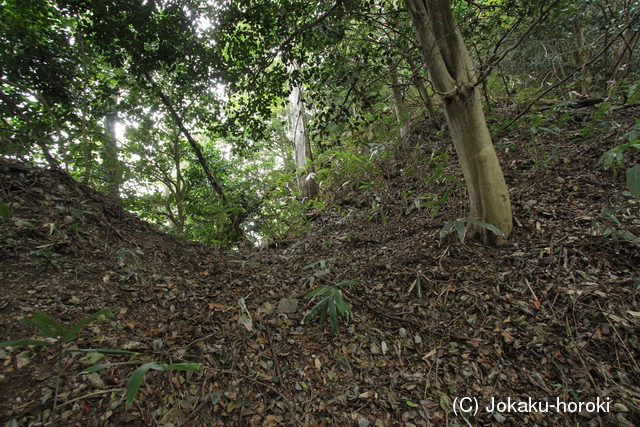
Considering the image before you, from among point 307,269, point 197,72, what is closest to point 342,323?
point 307,269

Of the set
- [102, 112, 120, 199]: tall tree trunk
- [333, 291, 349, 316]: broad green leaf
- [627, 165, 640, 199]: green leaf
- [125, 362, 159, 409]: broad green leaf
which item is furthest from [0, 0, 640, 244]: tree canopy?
[125, 362, 159, 409]: broad green leaf

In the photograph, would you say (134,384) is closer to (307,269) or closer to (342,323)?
(342,323)

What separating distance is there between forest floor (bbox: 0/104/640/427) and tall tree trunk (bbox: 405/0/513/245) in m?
0.37

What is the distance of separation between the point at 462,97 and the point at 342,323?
204 centimetres

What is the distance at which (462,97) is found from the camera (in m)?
2.39

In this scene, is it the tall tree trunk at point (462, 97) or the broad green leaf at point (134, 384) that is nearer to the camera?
the broad green leaf at point (134, 384)

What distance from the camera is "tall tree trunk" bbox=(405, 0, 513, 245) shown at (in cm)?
239

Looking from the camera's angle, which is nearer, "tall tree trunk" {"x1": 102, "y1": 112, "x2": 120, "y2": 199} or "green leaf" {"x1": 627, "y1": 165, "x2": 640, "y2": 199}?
"green leaf" {"x1": 627, "y1": 165, "x2": 640, "y2": 199}

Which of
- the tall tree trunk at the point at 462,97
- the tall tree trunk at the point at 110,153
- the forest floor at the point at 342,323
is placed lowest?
the forest floor at the point at 342,323

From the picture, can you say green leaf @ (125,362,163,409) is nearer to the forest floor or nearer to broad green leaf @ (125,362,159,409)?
broad green leaf @ (125,362,159,409)

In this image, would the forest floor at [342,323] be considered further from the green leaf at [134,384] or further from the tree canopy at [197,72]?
the tree canopy at [197,72]

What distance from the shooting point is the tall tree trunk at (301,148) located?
5777 millimetres

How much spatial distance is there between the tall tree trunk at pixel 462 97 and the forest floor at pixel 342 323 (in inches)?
14.4

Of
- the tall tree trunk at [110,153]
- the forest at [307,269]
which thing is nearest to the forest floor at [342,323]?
the forest at [307,269]
